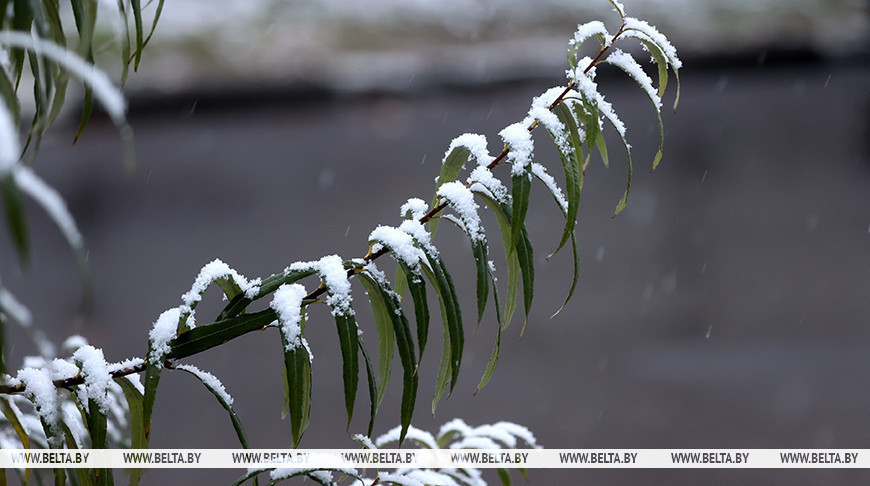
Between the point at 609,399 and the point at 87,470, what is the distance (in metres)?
2.24

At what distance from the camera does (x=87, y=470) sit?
516 millimetres

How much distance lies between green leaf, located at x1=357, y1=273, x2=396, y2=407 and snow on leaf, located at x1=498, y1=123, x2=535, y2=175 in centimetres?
13

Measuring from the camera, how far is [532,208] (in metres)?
3.52

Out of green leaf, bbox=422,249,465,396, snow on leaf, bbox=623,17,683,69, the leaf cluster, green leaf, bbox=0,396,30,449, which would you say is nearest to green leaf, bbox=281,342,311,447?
the leaf cluster

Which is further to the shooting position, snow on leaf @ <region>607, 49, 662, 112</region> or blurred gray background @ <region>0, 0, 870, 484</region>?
blurred gray background @ <region>0, 0, 870, 484</region>

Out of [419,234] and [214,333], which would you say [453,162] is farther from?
[214,333]

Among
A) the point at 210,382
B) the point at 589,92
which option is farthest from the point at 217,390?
the point at 589,92

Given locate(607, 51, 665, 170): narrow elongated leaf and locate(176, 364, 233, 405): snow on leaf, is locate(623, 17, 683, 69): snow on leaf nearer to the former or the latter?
locate(607, 51, 665, 170): narrow elongated leaf

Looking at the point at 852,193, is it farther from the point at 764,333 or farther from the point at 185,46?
the point at 185,46

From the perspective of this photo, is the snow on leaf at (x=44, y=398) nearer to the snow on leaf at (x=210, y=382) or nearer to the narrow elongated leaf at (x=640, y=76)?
the snow on leaf at (x=210, y=382)

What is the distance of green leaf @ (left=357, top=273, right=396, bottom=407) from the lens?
0.53 meters

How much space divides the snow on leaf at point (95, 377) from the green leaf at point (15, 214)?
0.84 ft

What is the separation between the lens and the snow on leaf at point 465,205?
50 cm

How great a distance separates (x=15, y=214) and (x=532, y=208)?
3.32 metres
